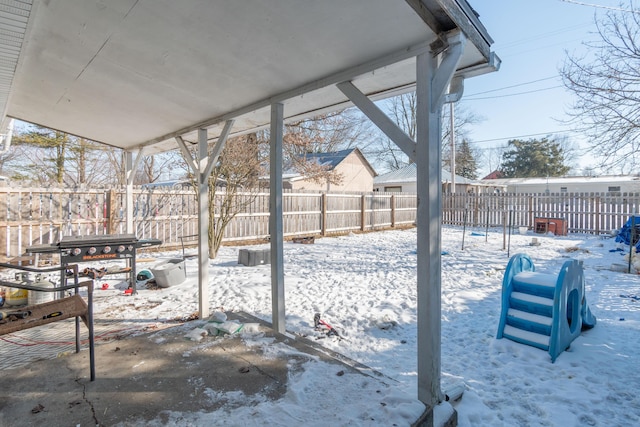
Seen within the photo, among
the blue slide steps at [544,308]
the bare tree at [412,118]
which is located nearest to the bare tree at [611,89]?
the blue slide steps at [544,308]

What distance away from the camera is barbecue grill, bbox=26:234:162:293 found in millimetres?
4234

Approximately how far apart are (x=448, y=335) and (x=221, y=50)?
347 cm

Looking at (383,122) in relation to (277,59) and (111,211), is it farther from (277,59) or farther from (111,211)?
(111,211)

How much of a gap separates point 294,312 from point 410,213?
504 inches

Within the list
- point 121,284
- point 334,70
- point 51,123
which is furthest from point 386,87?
point 121,284

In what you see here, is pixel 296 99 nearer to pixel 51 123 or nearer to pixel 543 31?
pixel 51 123

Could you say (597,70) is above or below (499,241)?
above

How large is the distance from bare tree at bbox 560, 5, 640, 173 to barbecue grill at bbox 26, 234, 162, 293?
361 inches

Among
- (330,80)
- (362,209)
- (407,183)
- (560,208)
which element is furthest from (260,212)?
(407,183)

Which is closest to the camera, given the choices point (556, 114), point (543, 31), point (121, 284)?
point (121, 284)

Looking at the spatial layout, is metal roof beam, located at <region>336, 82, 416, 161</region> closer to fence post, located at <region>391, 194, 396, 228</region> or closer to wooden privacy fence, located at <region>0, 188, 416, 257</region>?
wooden privacy fence, located at <region>0, 188, 416, 257</region>

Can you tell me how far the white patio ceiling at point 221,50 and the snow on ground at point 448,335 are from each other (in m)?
2.24

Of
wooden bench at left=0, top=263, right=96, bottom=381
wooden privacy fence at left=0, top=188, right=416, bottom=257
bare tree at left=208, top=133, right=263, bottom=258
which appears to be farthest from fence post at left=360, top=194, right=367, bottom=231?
wooden bench at left=0, top=263, right=96, bottom=381

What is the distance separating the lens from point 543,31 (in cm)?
1839
